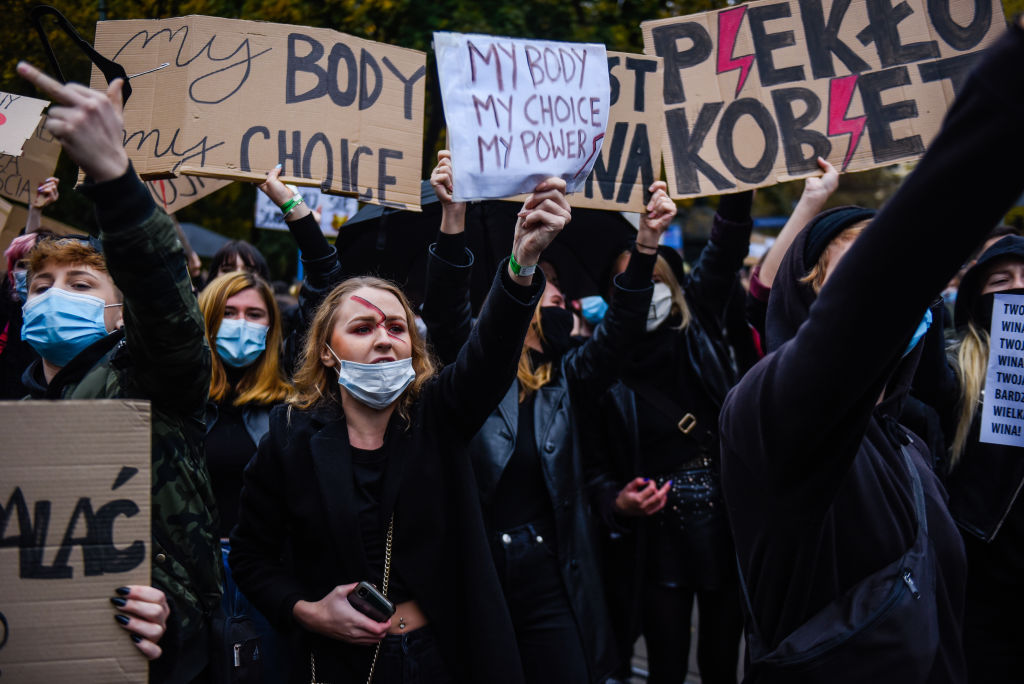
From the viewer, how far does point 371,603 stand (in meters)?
2.28

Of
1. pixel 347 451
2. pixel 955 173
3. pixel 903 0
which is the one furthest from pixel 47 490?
pixel 903 0

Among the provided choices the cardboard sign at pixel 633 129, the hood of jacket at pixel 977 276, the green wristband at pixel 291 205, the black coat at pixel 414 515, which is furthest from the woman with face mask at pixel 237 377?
the hood of jacket at pixel 977 276

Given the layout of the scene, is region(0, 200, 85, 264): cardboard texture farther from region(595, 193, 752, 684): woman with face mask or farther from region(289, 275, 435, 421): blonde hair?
region(595, 193, 752, 684): woman with face mask

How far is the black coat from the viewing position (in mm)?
2377

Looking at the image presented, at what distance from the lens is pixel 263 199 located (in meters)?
6.79

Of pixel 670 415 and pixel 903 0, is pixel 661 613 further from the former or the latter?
pixel 903 0

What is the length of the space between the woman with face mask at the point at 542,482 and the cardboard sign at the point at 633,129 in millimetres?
114

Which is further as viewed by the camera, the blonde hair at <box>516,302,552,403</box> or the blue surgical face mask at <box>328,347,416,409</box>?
the blonde hair at <box>516,302,552,403</box>

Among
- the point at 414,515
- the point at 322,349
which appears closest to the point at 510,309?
the point at 414,515

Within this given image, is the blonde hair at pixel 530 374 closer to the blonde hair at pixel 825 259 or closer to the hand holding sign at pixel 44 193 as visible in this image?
the blonde hair at pixel 825 259

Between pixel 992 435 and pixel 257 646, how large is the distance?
2.47m

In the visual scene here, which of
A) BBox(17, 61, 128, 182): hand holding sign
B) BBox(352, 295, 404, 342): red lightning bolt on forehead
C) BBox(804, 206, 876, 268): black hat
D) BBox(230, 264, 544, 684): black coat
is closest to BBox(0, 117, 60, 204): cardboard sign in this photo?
BBox(352, 295, 404, 342): red lightning bolt on forehead

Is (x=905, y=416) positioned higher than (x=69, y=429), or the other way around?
(x=69, y=429)

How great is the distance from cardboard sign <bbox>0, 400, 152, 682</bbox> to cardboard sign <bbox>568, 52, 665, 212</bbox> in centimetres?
225
